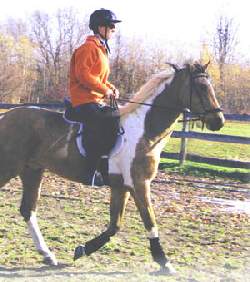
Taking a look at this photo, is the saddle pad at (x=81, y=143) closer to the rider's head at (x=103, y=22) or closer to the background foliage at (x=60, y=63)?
the rider's head at (x=103, y=22)

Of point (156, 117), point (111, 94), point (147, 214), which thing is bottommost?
point (147, 214)

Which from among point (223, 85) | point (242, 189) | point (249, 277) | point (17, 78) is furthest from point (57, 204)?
point (17, 78)

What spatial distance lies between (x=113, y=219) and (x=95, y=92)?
4.47 ft

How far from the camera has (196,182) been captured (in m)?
11.3

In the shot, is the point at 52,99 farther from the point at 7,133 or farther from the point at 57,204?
the point at 7,133

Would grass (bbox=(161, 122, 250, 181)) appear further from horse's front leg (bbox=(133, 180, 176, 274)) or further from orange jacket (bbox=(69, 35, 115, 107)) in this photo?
orange jacket (bbox=(69, 35, 115, 107))

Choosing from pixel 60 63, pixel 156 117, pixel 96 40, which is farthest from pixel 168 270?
pixel 60 63

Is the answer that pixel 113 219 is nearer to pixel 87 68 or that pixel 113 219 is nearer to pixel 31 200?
pixel 31 200

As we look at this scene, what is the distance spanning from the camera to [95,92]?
5.19 metres

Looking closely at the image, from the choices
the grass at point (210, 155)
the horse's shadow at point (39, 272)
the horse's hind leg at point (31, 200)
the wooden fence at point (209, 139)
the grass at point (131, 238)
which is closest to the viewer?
the horse's shadow at point (39, 272)

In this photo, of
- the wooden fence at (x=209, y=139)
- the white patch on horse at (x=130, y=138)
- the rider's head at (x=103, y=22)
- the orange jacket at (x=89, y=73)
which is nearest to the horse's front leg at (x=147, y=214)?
the white patch on horse at (x=130, y=138)

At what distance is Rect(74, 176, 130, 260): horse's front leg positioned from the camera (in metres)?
5.21

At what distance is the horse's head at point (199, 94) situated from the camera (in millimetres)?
5113

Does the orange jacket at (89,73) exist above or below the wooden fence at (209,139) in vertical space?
above
